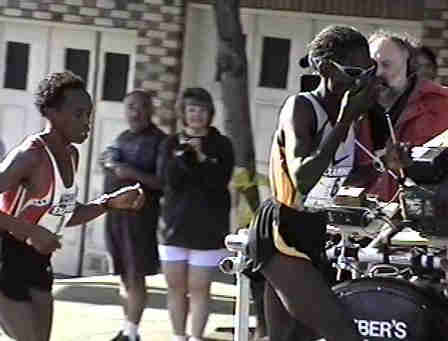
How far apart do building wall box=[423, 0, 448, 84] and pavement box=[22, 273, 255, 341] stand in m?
2.43

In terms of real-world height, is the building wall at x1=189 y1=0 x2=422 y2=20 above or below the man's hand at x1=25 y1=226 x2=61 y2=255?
above

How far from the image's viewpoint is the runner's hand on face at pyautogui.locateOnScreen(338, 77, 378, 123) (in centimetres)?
470

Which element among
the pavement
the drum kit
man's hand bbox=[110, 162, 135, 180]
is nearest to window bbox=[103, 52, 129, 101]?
the pavement

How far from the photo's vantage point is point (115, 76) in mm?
11820

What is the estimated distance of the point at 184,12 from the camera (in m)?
11.2

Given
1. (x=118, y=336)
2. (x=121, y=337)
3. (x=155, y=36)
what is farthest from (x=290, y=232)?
(x=155, y=36)

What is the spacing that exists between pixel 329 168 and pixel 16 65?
24.9 ft

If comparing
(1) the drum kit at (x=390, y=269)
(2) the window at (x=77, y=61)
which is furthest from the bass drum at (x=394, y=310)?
(2) the window at (x=77, y=61)

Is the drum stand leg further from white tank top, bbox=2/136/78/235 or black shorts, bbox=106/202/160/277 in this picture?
black shorts, bbox=106/202/160/277

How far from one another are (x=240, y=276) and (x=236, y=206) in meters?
4.22

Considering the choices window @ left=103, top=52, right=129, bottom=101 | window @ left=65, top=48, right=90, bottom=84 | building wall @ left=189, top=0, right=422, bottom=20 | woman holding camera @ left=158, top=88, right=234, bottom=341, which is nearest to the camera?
woman holding camera @ left=158, top=88, right=234, bottom=341

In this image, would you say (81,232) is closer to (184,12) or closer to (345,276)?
(184,12)

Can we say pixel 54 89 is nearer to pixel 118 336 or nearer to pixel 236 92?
pixel 236 92

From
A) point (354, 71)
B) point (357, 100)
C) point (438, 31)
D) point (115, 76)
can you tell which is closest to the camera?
point (357, 100)
